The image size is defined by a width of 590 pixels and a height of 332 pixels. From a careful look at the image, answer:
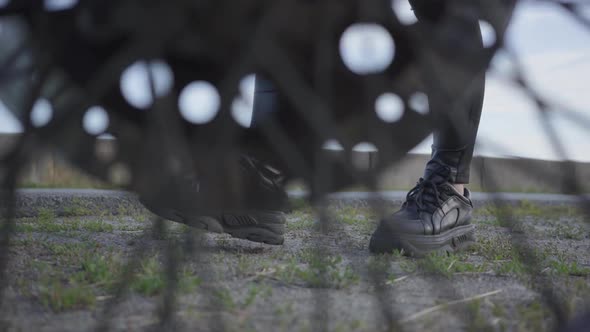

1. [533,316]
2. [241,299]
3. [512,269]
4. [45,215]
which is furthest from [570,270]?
[45,215]

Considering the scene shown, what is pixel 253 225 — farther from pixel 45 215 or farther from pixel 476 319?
pixel 45 215

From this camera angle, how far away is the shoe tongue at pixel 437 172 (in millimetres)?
A: 1843

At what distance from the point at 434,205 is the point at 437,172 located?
10 cm

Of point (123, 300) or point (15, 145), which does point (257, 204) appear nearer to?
point (123, 300)

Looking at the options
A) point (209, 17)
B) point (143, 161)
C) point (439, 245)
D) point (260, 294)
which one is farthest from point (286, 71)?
point (439, 245)

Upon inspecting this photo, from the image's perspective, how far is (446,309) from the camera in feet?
3.44

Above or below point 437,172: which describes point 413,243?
below

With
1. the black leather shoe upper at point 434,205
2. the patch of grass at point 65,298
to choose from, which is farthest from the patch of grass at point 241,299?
the black leather shoe upper at point 434,205

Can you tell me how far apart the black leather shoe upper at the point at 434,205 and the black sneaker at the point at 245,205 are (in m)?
0.36

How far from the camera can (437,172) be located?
6.11 ft

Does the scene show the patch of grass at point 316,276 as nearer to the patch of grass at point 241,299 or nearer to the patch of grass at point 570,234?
the patch of grass at point 241,299

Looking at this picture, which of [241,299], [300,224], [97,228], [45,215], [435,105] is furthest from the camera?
[45,215]

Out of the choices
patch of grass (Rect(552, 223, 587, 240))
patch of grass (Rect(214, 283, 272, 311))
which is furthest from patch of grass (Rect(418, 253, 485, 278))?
patch of grass (Rect(552, 223, 587, 240))

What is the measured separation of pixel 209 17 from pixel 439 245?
4.15 ft
